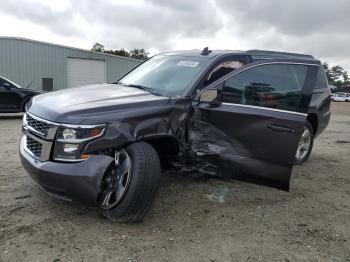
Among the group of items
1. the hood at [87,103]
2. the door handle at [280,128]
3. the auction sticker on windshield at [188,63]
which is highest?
the auction sticker on windshield at [188,63]

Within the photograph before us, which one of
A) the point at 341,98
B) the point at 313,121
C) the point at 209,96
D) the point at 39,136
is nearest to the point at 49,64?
the point at 313,121

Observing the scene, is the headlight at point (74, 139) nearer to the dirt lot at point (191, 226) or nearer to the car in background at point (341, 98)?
the dirt lot at point (191, 226)

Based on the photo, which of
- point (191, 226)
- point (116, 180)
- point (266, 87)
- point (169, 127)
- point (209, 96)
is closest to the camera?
point (116, 180)

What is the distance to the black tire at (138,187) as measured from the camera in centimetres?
345

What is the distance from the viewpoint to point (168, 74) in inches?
187

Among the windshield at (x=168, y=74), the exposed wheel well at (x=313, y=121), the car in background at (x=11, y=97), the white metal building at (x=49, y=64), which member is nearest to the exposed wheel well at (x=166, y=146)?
the windshield at (x=168, y=74)

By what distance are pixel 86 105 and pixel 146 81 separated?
136 centimetres

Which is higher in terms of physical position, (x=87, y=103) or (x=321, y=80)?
(x=321, y=80)

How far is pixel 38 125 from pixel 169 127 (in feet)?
4.24

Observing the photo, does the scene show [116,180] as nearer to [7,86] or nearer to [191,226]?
[191,226]

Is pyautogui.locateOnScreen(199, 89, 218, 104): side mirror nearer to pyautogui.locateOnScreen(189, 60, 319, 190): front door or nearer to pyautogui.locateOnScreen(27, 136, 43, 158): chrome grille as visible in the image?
pyautogui.locateOnScreen(189, 60, 319, 190): front door

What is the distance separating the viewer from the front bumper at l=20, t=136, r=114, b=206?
11.1 feet

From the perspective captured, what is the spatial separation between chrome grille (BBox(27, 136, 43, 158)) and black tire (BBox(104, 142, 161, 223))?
33.4 inches

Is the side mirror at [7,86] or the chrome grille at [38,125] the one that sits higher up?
the chrome grille at [38,125]
